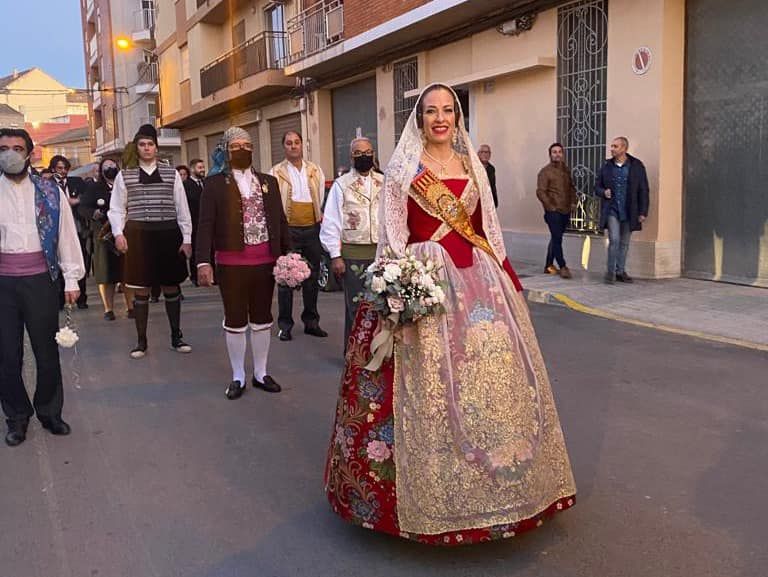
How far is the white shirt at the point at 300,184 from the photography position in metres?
8.02

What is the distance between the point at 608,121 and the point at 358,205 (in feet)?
19.6

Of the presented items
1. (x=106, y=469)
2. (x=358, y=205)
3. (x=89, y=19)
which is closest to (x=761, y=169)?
(x=358, y=205)

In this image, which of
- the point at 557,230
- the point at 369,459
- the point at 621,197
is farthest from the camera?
the point at 557,230

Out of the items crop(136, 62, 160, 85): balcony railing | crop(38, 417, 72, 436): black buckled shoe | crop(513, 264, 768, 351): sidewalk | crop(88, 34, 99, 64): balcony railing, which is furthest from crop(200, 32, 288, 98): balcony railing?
crop(88, 34, 99, 64): balcony railing

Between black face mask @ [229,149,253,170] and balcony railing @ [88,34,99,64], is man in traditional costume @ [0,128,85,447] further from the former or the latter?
balcony railing @ [88,34,99,64]

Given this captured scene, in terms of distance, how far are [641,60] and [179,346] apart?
22.9 feet

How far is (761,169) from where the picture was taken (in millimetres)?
9508

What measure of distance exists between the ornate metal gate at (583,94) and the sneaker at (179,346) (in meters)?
6.44

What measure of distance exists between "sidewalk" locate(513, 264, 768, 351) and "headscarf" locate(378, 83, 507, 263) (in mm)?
4368

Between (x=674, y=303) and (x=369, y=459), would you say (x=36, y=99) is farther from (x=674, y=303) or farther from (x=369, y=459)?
(x=369, y=459)

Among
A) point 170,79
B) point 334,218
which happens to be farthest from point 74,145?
point 334,218

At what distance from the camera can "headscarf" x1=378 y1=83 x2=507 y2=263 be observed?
3613 millimetres

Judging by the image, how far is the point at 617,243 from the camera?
10.3m

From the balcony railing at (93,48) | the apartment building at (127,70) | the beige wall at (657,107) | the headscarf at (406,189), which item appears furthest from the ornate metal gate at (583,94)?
the balcony railing at (93,48)
